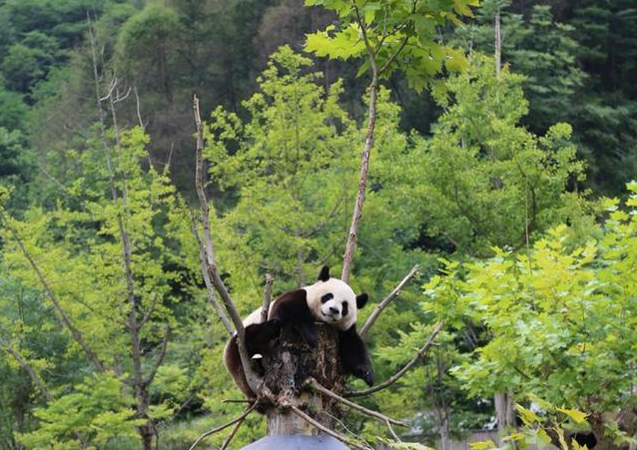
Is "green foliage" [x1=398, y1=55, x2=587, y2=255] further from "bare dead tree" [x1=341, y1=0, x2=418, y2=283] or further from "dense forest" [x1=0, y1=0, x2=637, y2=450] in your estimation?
"bare dead tree" [x1=341, y1=0, x2=418, y2=283]

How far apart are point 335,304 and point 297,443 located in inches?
35.9

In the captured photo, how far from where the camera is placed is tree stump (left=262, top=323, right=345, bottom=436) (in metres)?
3.87

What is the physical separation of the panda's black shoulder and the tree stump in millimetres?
82

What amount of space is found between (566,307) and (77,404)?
8.73 metres

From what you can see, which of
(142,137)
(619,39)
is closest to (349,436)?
(142,137)

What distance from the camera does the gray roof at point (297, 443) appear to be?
376 centimetres

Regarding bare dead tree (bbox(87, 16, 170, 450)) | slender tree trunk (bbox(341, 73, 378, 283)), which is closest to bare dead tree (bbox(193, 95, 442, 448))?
slender tree trunk (bbox(341, 73, 378, 283))

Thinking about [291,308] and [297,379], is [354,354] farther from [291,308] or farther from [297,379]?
[297,379]

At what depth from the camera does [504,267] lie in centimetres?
1013

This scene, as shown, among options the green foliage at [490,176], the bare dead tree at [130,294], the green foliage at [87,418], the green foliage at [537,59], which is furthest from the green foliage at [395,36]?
the green foliage at [537,59]

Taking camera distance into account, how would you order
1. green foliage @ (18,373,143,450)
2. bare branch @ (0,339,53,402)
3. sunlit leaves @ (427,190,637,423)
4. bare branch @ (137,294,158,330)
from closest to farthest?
sunlit leaves @ (427,190,637,423) → green foliage @ (18,373,143,450) → bare branch @ (0,339,53,402) → bare branch @ (137,294,158,330)

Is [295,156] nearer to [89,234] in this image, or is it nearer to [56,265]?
[56,265]

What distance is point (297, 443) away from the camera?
3783 millimetres

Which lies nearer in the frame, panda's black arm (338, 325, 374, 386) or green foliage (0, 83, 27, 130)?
panda's black arm (338, 325, 374, 386)
